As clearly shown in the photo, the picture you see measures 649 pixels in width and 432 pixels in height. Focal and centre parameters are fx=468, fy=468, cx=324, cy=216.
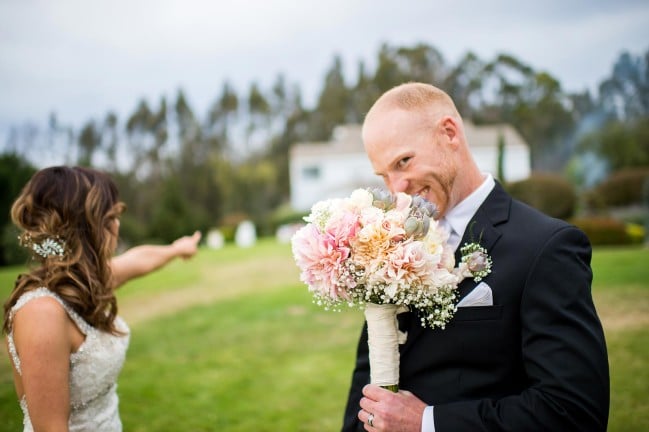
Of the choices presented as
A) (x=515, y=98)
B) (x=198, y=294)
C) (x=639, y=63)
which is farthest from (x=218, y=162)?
(x=639, y=63)

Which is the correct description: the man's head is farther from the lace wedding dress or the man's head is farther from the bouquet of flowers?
the lace wedding dress

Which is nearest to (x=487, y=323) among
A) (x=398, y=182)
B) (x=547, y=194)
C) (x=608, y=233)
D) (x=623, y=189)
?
(x=398, y=182)

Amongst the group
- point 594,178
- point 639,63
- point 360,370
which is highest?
point 639,63

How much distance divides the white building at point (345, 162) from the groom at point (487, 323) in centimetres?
3945

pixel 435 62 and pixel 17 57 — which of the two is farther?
pixel 435 62

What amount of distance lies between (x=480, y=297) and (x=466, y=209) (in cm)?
51

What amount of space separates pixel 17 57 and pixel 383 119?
477 inches

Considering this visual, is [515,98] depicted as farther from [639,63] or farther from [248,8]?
[248,8]

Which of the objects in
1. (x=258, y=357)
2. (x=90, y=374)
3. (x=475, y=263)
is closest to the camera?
(x=475, y=263)

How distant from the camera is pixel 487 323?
6.68 ft

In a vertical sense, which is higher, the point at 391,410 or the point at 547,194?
the point at 391,410

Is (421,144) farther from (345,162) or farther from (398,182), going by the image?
(345,162)

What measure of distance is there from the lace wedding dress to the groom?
1483mm

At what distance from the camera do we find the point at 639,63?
1403cm
